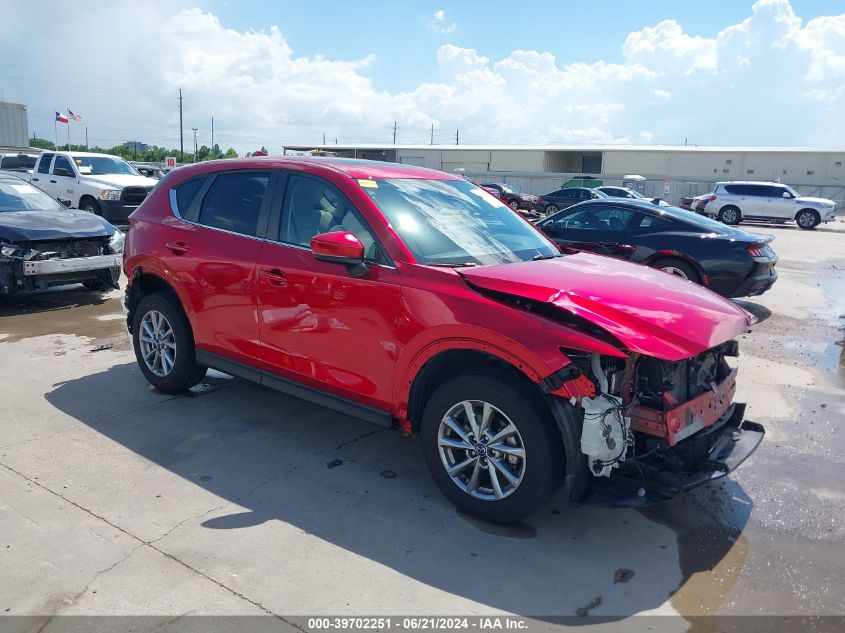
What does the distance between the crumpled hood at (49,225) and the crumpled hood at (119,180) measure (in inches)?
261

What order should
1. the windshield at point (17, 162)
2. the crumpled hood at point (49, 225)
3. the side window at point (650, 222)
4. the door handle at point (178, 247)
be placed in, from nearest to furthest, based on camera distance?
the door handle at point (178, 247), the crumpled hood at point (49, 225), the side window at point (650, 222), the windshield at point (17, 162)

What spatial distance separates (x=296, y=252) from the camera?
4.36 m

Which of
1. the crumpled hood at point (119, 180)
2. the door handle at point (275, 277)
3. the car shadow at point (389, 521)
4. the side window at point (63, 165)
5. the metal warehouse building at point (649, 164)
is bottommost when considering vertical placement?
the car shadow at point (389, 521)

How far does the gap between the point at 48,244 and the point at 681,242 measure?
8.46 meters

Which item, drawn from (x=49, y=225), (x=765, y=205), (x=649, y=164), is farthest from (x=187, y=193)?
(x=649, y=164)

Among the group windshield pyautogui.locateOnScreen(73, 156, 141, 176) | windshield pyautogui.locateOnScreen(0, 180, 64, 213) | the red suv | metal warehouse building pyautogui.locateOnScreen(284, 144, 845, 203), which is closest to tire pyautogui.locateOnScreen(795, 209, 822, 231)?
metal warehouse building pyautogui.locateOnScreen(284, 144, 845, 203)

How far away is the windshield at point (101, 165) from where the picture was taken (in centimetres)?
1625

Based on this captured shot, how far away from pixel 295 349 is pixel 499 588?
2.03 metres

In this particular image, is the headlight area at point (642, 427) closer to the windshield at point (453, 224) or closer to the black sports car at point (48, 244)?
the windshield at point (453, 224)

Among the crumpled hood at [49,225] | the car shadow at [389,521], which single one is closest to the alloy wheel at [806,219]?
the crumpled hood at [49,225]

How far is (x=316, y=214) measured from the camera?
4383mm

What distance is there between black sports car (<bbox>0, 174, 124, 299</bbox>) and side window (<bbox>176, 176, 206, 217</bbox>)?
→ 12.8 feet

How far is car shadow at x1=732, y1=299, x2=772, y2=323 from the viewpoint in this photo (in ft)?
31.2

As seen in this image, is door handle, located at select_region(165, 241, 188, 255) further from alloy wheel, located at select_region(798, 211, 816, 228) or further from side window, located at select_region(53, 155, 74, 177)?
alloy wheel, located at select_region(798, 211, 816, 228)
